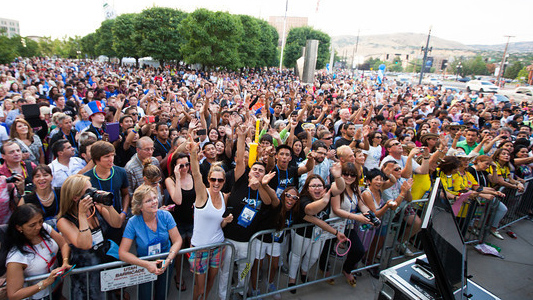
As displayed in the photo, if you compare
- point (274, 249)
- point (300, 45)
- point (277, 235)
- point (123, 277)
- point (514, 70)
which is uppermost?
point (514, 70)

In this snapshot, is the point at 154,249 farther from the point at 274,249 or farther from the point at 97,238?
the point at 274,249

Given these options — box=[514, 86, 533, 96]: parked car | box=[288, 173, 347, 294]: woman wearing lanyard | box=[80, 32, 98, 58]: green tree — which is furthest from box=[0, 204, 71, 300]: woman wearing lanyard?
box=[80, 32, 98, 58]: green tree

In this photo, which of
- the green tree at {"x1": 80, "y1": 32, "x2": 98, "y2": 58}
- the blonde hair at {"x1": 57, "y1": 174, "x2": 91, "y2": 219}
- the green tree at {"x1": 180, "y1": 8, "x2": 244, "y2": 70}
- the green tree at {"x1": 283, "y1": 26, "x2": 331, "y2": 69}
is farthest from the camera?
the green tree at {"x1": 80, "y1": 32, "x2": 98, "y2": 58}

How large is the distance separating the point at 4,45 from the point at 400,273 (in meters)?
29.7

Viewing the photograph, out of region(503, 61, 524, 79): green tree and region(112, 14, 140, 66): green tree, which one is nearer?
region(112, 14, 140, 66): green tree

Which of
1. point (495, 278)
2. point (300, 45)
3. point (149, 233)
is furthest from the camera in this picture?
point (300, 45)

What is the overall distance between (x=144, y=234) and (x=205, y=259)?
27.4 inches

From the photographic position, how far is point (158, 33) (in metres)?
39.6

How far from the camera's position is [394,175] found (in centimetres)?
435

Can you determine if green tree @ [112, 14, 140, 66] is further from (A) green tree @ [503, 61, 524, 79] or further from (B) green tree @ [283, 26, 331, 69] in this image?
(A) green tree @ [503, 61, 524, 79]

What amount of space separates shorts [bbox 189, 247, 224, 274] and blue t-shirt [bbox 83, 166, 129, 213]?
1.33 m

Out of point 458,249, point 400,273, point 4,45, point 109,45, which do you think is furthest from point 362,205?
point 109,45

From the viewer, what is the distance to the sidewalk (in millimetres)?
3762

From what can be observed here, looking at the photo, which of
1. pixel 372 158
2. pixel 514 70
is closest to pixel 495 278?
pixel 372 158
